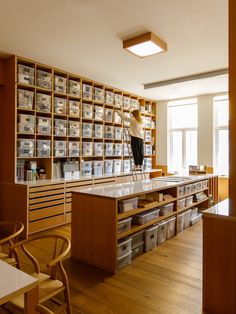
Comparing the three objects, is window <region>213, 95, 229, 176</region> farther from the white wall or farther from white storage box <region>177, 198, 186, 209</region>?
white storage box <region>177, 198, 186, 209</region>

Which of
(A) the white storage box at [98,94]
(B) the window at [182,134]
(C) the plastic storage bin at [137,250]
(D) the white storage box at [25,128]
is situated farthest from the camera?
(B) the window at [182,134]

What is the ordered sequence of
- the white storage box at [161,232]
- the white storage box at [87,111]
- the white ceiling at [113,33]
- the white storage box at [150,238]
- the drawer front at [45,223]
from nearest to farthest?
1. the white ceiling at [113,33]
2. the white storage box at [150,238]
3. the white storage box at [161,232]
4. the drawer front at [45,223]
5. the white storage box at [87,111]

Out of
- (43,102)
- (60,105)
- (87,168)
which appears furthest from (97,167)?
(43,102)

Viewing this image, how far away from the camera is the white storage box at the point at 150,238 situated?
3221mm

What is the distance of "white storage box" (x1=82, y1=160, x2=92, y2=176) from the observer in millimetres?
4984

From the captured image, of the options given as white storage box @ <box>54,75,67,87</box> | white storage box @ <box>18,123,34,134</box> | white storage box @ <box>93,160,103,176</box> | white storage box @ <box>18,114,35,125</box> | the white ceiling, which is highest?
the white ceiling

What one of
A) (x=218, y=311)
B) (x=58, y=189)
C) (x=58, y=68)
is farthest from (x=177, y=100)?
(x=218, y=311)

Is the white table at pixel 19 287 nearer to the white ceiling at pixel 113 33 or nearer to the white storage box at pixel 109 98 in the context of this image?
the white ceiling at pixel 113 33

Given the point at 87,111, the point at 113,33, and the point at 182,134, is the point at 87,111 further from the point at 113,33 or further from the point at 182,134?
the point at 182,134

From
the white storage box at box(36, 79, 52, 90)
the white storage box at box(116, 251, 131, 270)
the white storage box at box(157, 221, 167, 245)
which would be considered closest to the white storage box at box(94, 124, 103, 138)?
the white storage box at box(36, 79, 52, 90)

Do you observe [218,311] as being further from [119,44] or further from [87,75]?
[87,75]

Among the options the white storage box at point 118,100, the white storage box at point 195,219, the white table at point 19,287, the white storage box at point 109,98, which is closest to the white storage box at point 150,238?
the white storage box at point 195,219

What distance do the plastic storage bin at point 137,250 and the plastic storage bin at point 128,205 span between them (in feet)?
1.65

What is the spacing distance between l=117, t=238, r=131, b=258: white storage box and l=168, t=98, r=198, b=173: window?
4.37m
